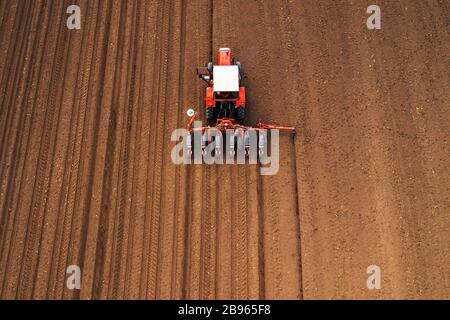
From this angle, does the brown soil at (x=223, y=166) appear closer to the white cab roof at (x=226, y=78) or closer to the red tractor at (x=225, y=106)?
the red tractor at (x=225, y=106)

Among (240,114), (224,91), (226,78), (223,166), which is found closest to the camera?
(224,91)

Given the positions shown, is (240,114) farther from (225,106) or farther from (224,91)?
A: (224,91)

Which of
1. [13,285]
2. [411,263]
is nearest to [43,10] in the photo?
[13,285]

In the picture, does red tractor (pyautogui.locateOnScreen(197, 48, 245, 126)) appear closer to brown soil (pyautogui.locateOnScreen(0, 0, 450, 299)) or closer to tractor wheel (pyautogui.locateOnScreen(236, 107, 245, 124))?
tractor wheel (pyautogui.locateOnScreen(236, 107, 245, 124))

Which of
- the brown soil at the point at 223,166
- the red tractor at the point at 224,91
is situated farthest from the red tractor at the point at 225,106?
the brown soil at the point at 223,166

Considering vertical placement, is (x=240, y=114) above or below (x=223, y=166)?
above

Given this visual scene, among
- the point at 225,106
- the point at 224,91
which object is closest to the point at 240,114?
the point at 225,106

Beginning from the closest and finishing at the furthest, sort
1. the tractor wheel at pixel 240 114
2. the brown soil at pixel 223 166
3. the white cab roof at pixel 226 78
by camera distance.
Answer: the brown soil at pixel 223 166 < the white cab roof at pixel 226 78 < the tractor wheel at pixel 240 114
